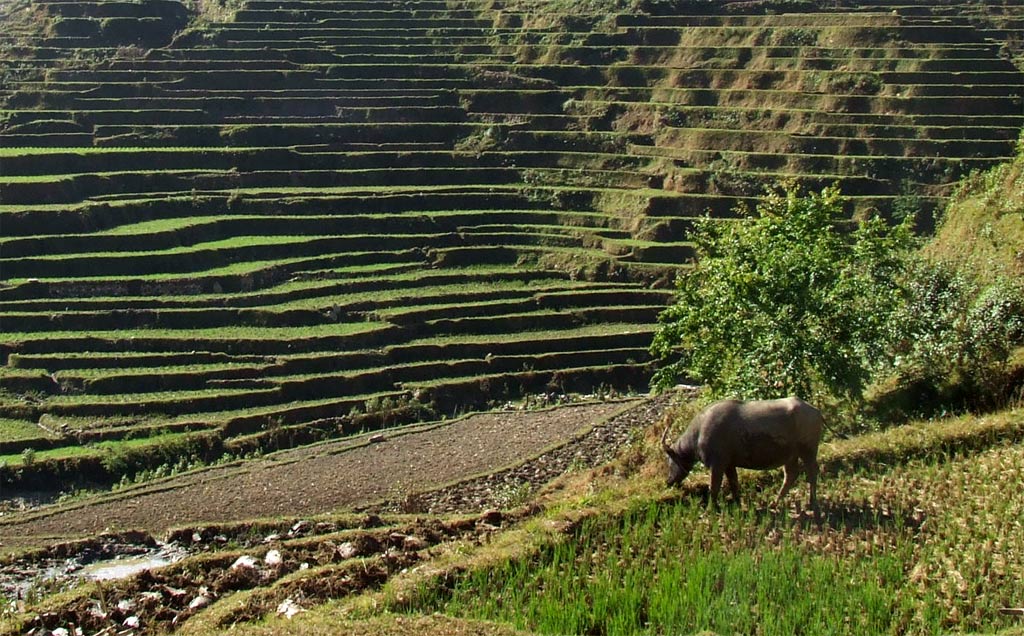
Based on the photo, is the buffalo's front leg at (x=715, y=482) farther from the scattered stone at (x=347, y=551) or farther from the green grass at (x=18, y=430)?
the green grass at (x=18, y=430)

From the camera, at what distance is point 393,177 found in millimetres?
36656

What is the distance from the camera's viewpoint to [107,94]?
131ft

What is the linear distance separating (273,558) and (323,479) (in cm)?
917

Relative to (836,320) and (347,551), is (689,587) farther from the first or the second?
(836,320)

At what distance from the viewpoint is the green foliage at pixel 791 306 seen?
13.8 metres

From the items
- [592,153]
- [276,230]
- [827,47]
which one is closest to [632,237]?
Answer: [592,153]

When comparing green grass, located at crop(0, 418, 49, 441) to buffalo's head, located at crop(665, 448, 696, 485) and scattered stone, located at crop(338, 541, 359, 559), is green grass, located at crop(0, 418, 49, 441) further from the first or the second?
buffalo's head, located at crop(665, 448, 696, 485)

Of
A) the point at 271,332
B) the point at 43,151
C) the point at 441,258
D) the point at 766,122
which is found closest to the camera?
the point at 271,332

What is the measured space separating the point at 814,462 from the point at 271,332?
18.7m

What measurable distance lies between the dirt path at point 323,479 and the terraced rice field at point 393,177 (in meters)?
1.42

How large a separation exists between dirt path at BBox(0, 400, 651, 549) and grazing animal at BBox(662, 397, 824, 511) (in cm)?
1034

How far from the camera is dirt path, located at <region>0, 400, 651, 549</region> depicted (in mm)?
19516

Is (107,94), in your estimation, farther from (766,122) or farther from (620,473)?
(620,473)

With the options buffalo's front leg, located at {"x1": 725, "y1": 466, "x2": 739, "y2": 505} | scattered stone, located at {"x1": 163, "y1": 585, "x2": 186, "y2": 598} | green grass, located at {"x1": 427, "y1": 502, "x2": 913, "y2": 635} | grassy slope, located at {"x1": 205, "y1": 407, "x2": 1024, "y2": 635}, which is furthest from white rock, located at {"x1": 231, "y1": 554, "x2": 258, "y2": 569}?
buffalo's front leg, located at {"x1": 725, "y1": 466, "x2": 739, "y2": 505}
